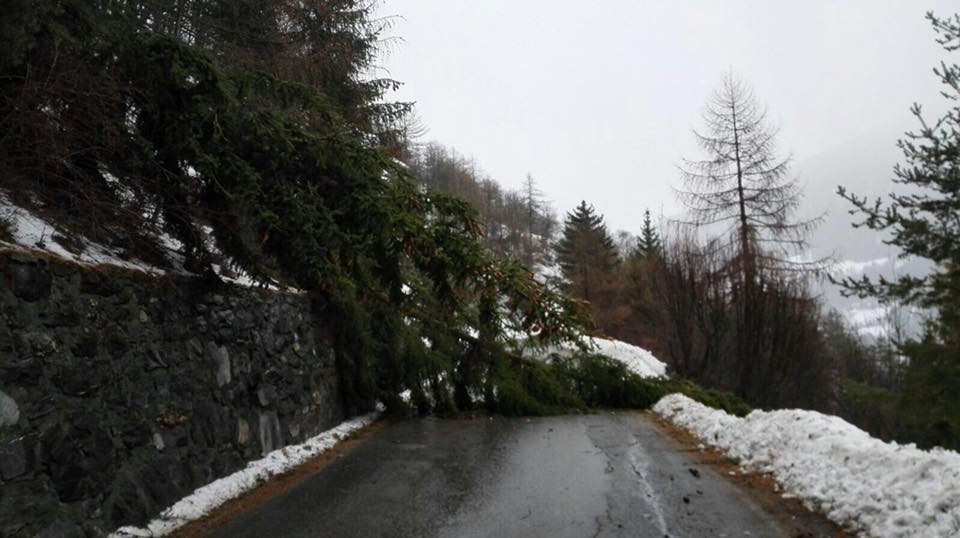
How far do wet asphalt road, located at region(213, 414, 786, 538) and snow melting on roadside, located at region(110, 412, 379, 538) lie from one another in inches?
14.2

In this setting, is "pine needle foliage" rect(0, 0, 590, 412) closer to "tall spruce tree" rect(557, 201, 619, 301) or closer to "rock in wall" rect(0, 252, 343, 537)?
"rock in wall" rect(0, 252, 343, 537)

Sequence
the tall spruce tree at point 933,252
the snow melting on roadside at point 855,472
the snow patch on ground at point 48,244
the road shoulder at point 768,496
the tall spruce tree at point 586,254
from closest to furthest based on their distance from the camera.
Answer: the snow melting on roadside at point 855,472, the snow patch on ground at point 48,244, the road shoulder at point 768,496, the tall spruce tree at point 933,252, the tall spruce tree at point 586,254

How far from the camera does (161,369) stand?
20.7 feet

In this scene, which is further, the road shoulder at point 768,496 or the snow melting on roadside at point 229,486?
the snow melting on roadside at point 229,486


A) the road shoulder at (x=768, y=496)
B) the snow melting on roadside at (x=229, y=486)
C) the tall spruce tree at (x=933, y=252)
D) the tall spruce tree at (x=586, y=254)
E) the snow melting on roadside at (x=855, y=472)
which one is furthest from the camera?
the tall spruce tree at (x=586, y=254)

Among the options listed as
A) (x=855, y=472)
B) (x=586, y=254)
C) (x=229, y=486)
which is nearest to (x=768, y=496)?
(x=855, y=472)

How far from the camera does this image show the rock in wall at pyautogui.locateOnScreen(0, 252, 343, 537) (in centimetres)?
456

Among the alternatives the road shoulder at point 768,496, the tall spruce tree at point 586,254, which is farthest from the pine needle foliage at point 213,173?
the tall spruce tree at point 586,254

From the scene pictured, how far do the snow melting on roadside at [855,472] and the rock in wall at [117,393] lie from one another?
551cm

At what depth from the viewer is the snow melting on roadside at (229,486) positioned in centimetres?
569

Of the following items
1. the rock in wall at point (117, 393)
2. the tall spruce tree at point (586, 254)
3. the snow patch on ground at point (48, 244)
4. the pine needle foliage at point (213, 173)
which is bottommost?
the rock in wall at point (117, 393)

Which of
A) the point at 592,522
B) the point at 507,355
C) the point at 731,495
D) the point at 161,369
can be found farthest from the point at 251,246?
the point at 507,355

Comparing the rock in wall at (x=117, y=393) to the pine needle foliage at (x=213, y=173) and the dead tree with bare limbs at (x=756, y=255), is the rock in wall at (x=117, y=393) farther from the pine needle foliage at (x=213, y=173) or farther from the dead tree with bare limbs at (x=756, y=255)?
the dead tree with bare limbs at (x=756, y=255)

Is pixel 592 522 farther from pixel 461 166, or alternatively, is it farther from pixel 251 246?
pixel 461 166
